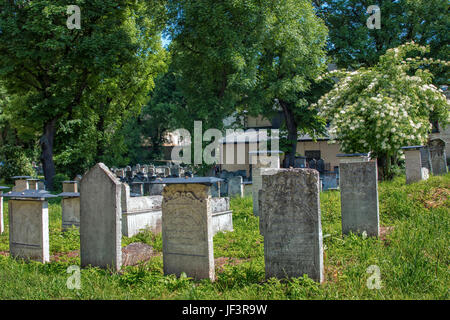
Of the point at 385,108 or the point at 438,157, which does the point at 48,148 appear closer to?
the point at 385,108

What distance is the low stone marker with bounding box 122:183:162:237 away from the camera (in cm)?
826

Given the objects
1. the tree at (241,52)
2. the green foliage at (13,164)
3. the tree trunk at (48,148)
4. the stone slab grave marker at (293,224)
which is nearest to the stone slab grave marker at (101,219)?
the stone slab grave marker at (293,224)

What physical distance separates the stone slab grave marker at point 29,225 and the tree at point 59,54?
12275mm

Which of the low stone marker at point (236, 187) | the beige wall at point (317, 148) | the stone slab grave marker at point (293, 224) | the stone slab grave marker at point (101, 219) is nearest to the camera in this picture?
the stone slab grave marker at point (293, 224)

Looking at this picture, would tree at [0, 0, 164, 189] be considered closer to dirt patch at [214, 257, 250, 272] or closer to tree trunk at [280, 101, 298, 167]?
tree trunk at [280, 101, 298, 167]

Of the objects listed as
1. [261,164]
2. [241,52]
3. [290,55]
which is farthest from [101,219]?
[290,55]

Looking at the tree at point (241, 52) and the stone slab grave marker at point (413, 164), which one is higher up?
the tree at point (241, 52)

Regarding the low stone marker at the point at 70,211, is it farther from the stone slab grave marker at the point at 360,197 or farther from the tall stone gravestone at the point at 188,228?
the stone slab grave marker at the point at 360,197

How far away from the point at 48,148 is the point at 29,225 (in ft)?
48.5

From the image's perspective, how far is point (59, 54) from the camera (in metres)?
18.5

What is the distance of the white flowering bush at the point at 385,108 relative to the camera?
456 inches

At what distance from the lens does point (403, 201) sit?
832cm

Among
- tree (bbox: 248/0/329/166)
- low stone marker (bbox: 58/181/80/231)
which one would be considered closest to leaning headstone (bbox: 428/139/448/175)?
tree (bbox: 248/0/329/166)
